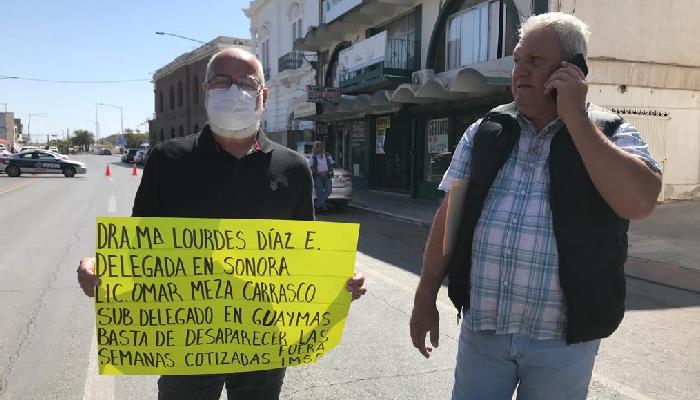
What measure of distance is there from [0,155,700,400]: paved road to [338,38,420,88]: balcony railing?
→ 11.1m

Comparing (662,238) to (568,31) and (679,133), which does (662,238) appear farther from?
(568,31)

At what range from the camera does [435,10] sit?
1695 centimetres

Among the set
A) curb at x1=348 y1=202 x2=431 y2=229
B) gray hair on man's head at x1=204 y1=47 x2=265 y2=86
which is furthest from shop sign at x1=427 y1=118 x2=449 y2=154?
gray hair on man's head at x1=204 y1=47 x2=265 y2=86

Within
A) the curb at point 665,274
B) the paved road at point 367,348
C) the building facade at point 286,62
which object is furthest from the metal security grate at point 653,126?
the building facade at point 286,62

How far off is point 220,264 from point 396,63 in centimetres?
1743

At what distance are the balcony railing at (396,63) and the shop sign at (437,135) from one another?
187cm

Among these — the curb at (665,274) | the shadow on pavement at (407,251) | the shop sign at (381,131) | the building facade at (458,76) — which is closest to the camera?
the shadow on pavement at (407,251)

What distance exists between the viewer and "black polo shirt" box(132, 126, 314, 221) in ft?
6.80

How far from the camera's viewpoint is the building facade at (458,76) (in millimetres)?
12797

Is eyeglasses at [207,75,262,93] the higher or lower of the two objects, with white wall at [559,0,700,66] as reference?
lower

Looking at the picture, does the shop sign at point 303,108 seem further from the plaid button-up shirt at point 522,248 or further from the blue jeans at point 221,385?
the plaid button-up shirt at point 522,248

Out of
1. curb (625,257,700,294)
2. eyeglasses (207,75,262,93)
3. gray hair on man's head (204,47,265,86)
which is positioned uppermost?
gray hair on man's head (204,47,265,86)

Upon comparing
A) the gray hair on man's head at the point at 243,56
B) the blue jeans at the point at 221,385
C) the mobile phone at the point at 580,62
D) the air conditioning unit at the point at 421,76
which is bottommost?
the blue jeans at the point at 221,385

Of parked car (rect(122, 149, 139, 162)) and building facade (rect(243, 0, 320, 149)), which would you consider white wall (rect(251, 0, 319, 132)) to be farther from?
parked car (rect(122, 149, 139, 162))
